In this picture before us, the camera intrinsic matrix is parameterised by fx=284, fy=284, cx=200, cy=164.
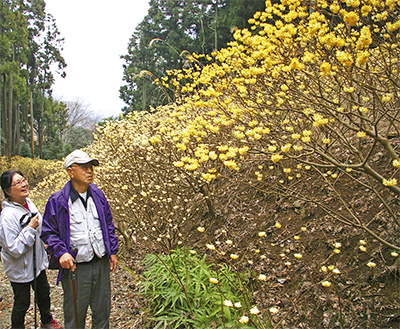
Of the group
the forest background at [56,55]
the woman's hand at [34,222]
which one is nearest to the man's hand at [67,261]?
the woman's hand at [34,222]

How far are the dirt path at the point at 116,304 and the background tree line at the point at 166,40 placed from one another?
1118cm

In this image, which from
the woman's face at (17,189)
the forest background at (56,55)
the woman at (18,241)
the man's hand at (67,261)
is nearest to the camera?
the man's hand at (67,261)

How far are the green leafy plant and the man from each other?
1.60ft

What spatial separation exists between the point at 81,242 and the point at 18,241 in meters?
0.69

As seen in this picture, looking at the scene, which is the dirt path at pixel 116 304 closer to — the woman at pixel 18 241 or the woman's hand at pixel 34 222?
the woman at pixel 18 241

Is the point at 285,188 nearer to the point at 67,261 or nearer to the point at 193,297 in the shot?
the point at 193,297

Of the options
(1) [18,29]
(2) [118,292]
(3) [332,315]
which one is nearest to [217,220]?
(2) [118,292]

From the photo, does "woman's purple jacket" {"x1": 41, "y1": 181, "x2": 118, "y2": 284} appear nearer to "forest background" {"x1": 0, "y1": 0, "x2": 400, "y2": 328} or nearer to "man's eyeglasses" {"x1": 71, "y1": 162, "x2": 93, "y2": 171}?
"man's eyeglasses" {"x1": 71, "y1": 162, "x2": 93, "y2": 171}

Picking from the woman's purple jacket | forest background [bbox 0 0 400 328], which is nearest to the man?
the woman's purple jacket

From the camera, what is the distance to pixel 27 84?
18859 millimetres

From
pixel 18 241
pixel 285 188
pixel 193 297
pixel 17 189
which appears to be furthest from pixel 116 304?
pixel 285 188

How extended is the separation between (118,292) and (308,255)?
2492mm

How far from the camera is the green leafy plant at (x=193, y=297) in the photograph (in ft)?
8.49

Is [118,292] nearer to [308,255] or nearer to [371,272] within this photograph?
[308,255]
